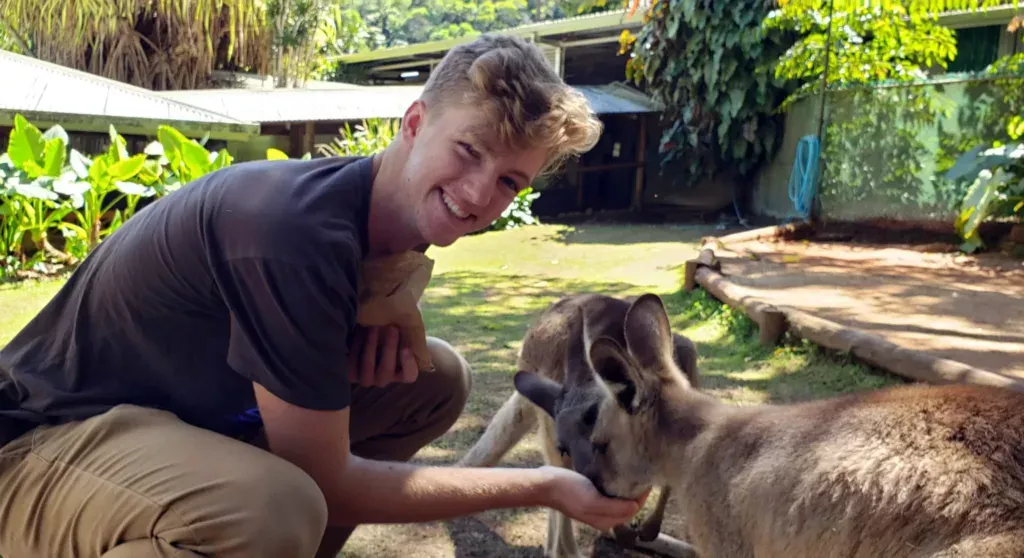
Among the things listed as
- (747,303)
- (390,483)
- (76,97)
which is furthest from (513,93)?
(76,97)

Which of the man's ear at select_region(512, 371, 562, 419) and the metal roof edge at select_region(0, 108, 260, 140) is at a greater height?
the metal roof edge at select_region(0, 108, 260, 140)

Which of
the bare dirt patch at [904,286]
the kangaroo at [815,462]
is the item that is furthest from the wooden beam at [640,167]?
the kangaroo at [815,462]

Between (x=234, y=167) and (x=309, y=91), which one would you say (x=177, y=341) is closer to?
(x=234, y=167)

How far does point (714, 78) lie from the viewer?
12383 millimetres

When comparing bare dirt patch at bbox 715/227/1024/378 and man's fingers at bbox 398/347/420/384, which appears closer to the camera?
man's fingers at bbox 398/347/420/384

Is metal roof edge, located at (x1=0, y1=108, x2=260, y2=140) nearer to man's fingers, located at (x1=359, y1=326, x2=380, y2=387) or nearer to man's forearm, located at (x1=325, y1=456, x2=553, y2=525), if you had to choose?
man's fingers, located at (x1=359, y1=326, x2=380, y2=387)

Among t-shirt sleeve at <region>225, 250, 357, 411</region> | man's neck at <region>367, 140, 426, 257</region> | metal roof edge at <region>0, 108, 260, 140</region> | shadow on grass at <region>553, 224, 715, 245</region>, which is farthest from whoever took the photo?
shadow on grass at <region>553, 224, 715, 245</region>

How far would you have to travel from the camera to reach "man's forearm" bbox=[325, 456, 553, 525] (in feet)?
6.47

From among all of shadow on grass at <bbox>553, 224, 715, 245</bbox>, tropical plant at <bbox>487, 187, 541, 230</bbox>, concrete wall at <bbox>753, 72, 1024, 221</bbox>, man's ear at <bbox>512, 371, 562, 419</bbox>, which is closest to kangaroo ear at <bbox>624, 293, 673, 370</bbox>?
man's ear at <bbox>512, 371, 562, 419</bbox>

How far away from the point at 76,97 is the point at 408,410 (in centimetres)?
743

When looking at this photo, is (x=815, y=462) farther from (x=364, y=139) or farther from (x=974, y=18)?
(x=974, y=18)

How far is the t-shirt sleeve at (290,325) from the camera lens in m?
1.74

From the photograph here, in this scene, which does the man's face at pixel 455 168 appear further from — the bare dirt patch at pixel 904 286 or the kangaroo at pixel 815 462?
the bare dirt patch at pixel 904 286

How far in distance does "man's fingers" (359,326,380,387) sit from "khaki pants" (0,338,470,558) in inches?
17.2
